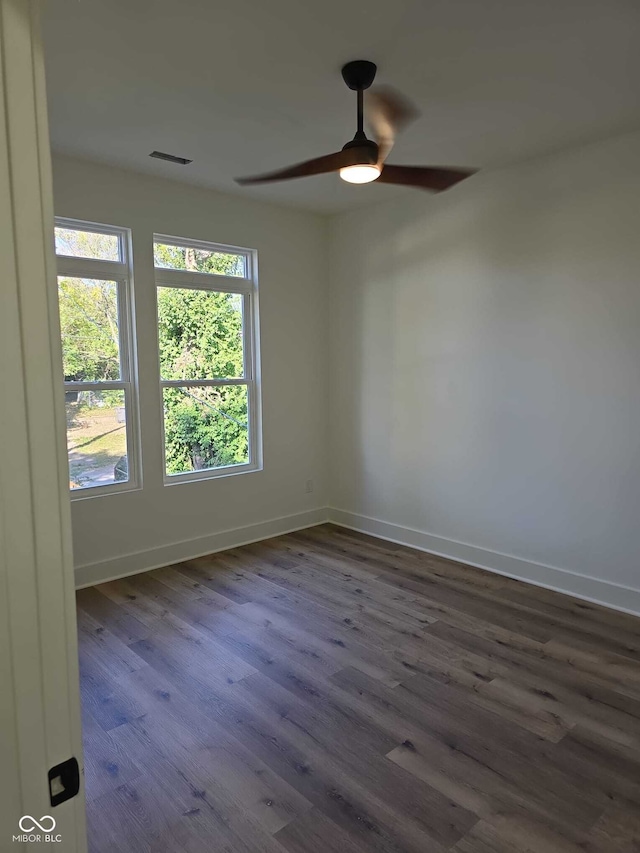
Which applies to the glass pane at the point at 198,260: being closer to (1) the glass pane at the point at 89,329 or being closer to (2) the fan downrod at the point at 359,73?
(1) the glass pane at the point at 89,329

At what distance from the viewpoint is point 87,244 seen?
376cm

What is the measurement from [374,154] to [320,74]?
0.54 m

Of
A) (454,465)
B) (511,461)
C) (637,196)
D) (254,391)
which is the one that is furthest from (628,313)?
(254,391)

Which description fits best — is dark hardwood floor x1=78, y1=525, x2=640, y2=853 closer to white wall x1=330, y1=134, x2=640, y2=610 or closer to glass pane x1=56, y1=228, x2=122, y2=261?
white wall x1=330, y1=134, x2=640, y2=610

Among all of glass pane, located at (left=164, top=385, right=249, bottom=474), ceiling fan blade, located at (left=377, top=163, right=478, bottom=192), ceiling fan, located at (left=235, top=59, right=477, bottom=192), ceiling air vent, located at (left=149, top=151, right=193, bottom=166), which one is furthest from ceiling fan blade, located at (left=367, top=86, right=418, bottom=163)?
glass pane, located at (left=164, top=385, right=249, bottom=474)

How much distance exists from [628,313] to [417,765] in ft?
8.90

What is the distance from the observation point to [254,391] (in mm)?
4758

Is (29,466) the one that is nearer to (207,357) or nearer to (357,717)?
(357,717)

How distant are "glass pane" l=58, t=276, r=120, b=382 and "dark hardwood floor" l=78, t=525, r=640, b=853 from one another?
150 centimetres

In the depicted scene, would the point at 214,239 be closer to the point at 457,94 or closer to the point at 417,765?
the point at 457,94

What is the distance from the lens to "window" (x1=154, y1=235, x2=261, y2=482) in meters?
4.20

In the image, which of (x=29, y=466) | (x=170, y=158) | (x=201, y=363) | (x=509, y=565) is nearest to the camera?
(x=29, y=466)

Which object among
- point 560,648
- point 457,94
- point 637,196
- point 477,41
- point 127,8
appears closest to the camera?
point 127,8
